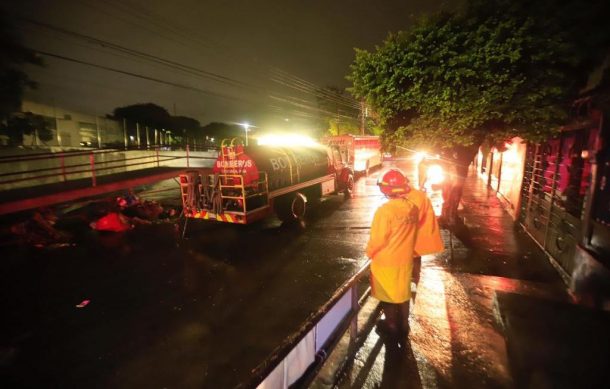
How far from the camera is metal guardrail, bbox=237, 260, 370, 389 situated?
161cm

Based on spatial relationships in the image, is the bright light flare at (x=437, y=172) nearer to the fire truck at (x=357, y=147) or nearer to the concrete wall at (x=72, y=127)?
the fire truck at (x=357, y=147)

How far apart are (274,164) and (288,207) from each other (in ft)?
4.67

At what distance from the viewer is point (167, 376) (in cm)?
323

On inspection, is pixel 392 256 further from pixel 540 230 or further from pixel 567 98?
pixel 540 230

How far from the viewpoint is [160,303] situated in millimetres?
4781

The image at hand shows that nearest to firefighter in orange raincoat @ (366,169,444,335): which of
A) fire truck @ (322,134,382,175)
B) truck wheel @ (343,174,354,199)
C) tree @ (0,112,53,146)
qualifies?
truck wheel @ (343,174,354,199)

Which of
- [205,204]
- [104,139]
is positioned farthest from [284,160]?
[104,139]

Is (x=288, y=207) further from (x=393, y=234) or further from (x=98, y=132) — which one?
(x=98, y=132)

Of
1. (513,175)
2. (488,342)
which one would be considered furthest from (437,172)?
(488,342)

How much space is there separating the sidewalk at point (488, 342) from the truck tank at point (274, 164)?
17.2ft

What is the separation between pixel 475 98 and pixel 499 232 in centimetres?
539

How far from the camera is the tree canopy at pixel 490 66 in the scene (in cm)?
358

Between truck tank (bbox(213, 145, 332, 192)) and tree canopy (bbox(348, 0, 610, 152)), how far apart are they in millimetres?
4240

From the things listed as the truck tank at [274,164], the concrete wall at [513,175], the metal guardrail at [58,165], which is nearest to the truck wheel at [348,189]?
the truck tank at [274,164]
